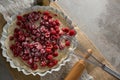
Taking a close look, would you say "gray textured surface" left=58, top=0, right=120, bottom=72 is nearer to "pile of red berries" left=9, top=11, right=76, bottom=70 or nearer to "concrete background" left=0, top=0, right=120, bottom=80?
"concrete background" left=0, top=0, right=120, bottom=80

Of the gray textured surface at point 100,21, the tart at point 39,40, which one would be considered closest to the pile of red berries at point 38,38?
the tart at point 39,40

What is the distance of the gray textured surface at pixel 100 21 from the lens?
1562 mm

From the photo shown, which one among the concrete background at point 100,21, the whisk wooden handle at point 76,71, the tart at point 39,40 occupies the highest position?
the tart at point 39,40

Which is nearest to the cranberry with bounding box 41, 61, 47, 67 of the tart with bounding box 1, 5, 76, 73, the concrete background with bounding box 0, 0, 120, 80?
the tart with bounding box 1, 5, 76, 73

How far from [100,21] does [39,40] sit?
80 centimetres

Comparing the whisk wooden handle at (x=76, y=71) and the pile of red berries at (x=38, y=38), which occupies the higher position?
the pile of red berries at (x=38, y=38)

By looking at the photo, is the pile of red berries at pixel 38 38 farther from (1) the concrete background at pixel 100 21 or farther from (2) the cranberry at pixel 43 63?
(1) the concrete background at pixel 100 21

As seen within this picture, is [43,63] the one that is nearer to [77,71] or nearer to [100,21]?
[77,71]

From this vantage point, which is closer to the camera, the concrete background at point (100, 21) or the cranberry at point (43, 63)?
the cranberry at point (43, 63)

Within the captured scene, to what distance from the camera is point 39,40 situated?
90 cm

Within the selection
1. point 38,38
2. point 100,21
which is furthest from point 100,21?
point 38,38

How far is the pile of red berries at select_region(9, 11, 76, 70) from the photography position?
0.87 meters

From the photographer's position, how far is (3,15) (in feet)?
3.18

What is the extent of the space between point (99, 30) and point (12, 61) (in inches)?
33.0
